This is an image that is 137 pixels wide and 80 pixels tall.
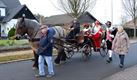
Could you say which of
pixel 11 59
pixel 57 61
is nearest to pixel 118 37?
pixel 57 61

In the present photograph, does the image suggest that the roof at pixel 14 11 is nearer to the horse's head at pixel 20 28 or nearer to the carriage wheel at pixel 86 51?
the carriage wheel at pixel 86 51

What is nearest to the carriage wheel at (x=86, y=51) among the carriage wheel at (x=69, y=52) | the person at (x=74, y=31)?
the carriage wheel at (x=69, y=52)

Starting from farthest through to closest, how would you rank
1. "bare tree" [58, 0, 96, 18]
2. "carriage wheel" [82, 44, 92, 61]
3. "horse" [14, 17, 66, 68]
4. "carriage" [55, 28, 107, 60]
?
1. "bare tree" [58, 0, 96, 18]
2. "carriage wheel" [82, 44, 92, 61]
3. "carriage" [55, 28, 107, 60]
4. "horse" [14, 17, 66, 68]

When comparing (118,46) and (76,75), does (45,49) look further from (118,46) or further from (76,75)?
(118,46)

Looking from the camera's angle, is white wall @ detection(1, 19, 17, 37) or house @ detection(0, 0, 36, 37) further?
white wall @ detection(1, 19, 17, 37)

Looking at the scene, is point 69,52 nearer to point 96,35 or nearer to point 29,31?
point 96,35

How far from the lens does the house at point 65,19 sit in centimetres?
6523

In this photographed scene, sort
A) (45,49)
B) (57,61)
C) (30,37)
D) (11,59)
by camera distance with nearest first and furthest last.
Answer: (45,49), (30,37), (57,61), (11,59)

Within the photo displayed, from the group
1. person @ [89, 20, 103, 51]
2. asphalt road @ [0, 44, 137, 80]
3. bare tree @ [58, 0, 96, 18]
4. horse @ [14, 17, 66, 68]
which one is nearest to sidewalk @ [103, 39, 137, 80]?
asphalt road @ [0, 44, 137, 80]

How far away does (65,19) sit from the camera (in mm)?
69875

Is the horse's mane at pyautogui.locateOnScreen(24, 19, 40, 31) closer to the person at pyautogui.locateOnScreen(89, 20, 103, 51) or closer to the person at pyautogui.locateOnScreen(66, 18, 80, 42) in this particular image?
the person at pyautogui.locateOnScreen(66, 18, 80, 42)

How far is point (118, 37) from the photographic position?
13633mm

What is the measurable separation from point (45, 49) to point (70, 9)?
39007 millimetres

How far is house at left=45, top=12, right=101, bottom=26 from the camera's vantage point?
214 feet
